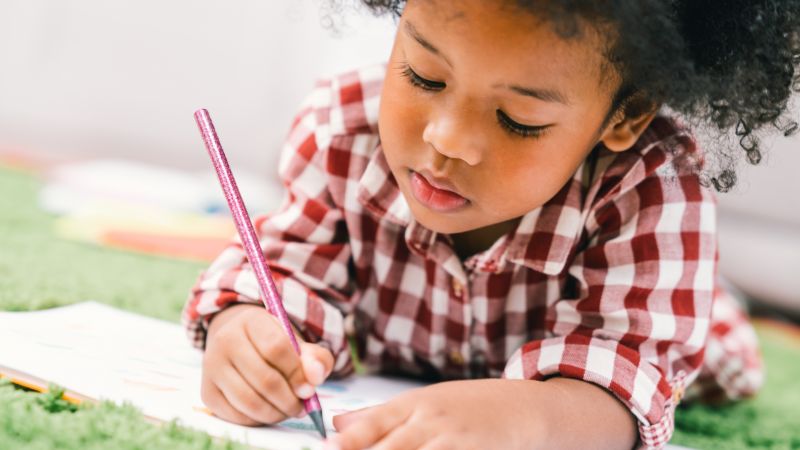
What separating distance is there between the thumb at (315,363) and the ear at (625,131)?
0.27 metres

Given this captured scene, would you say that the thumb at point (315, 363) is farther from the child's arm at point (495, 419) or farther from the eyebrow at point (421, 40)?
the eyebrow at point (421, 40)

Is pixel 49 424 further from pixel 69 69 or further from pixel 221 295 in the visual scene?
pixel 69 69

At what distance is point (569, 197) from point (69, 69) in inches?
60.6

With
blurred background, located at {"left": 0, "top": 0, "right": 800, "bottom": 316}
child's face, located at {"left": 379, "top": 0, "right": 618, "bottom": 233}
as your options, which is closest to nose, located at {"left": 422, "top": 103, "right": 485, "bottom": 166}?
child's face, located at {"left": 379, "top": 0, "right": 618, "bottom": 233}

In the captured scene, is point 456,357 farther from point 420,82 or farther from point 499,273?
point 420,82

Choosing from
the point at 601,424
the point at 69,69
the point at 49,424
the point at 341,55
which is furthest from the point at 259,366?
the point at 69,69

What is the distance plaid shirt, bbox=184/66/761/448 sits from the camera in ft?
2.32

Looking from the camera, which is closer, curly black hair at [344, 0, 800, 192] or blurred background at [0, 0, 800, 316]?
curly black hair at [344, 0, 800, 192]

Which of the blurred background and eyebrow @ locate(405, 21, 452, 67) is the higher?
eyebrow @ locate(405, 21, 452, 67)

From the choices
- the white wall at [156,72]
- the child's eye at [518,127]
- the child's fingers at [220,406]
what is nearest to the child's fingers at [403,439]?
the child's fingers at [220,406]

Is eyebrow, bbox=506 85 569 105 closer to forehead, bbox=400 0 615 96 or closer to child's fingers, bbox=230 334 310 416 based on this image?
forehead, bbox=400 0 615 96

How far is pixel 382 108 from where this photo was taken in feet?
2.19

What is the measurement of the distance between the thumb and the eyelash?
188 millimetres

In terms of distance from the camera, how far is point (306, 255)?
31.1 inches
